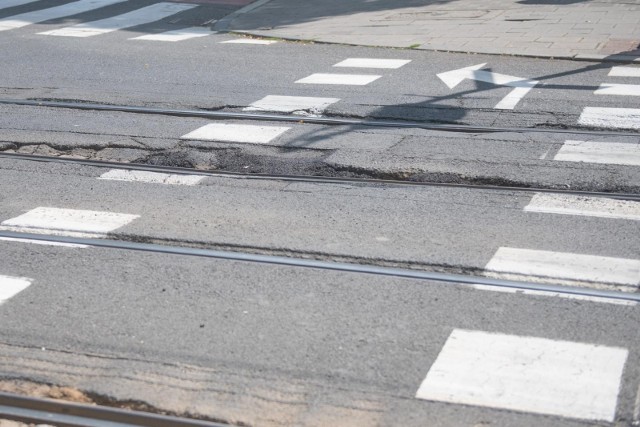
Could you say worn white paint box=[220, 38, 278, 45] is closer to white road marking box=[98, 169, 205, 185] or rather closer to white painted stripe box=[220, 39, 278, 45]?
white painted stripe box=[220, 39, 278, 45]

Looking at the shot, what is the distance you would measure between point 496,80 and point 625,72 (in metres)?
1.74

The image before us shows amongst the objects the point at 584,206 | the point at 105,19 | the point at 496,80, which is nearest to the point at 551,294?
the point at 584,206

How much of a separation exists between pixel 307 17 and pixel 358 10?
121 centimetres

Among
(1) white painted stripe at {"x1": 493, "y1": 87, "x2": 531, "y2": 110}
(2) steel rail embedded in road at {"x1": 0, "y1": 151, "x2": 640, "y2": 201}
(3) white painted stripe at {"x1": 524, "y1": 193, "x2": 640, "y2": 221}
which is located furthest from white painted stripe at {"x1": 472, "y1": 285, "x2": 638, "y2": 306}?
(1) white painted stripe at {"x1": 493, "y1": 87, "x2": 531, "y2": 110}

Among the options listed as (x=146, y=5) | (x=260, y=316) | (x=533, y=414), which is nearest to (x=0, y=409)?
(x=260, y=316)

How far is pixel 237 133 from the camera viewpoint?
10.1m

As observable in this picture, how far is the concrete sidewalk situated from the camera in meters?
14.5

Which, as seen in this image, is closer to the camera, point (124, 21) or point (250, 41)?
point (250, 41)

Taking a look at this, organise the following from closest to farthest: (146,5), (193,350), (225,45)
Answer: (193,350), (225,45), (146,5)

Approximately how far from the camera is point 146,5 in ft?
66.9

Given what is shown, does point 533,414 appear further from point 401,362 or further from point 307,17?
point 307,17

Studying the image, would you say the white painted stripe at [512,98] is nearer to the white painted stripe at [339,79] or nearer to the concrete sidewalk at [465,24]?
the white painted stripe at [339,79]

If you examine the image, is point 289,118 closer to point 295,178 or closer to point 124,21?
point 295,178

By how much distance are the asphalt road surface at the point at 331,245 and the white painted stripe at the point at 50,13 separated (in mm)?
5785
